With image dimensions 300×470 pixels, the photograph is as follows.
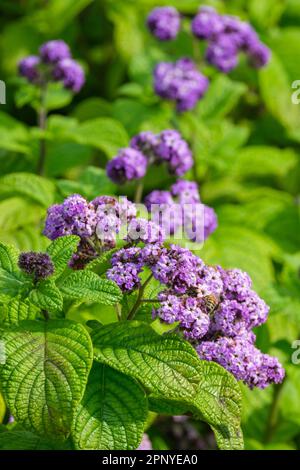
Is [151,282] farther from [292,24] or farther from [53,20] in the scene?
[292,24]

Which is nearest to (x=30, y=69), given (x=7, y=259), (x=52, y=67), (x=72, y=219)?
(x=52, y=67)

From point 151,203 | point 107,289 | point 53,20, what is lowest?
point 107,289

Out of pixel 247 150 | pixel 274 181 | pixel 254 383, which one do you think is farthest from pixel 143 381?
pixel 274 181

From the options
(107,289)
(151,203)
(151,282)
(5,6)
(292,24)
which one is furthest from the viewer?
(292,24)

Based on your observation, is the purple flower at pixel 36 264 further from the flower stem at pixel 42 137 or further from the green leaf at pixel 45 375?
the flower stem at pixel 42 137

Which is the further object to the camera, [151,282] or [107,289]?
[151,282]

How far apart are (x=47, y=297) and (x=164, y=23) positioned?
2768 mm

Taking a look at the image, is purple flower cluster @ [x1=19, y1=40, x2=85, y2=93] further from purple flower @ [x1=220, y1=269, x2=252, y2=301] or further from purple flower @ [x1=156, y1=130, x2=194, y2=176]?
purple flower @ [x1=220, y1=269, x2=252, y2=301]

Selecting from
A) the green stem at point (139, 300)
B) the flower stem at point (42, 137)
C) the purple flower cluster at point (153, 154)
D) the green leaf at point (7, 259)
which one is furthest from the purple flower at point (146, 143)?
the green leaf at point (7, 259)

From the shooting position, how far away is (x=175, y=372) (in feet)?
6.38

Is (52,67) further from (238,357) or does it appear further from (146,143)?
(238,357)

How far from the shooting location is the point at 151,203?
2760 mm

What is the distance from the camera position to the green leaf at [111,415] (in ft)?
6.41

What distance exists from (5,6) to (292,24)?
7.05 feet
